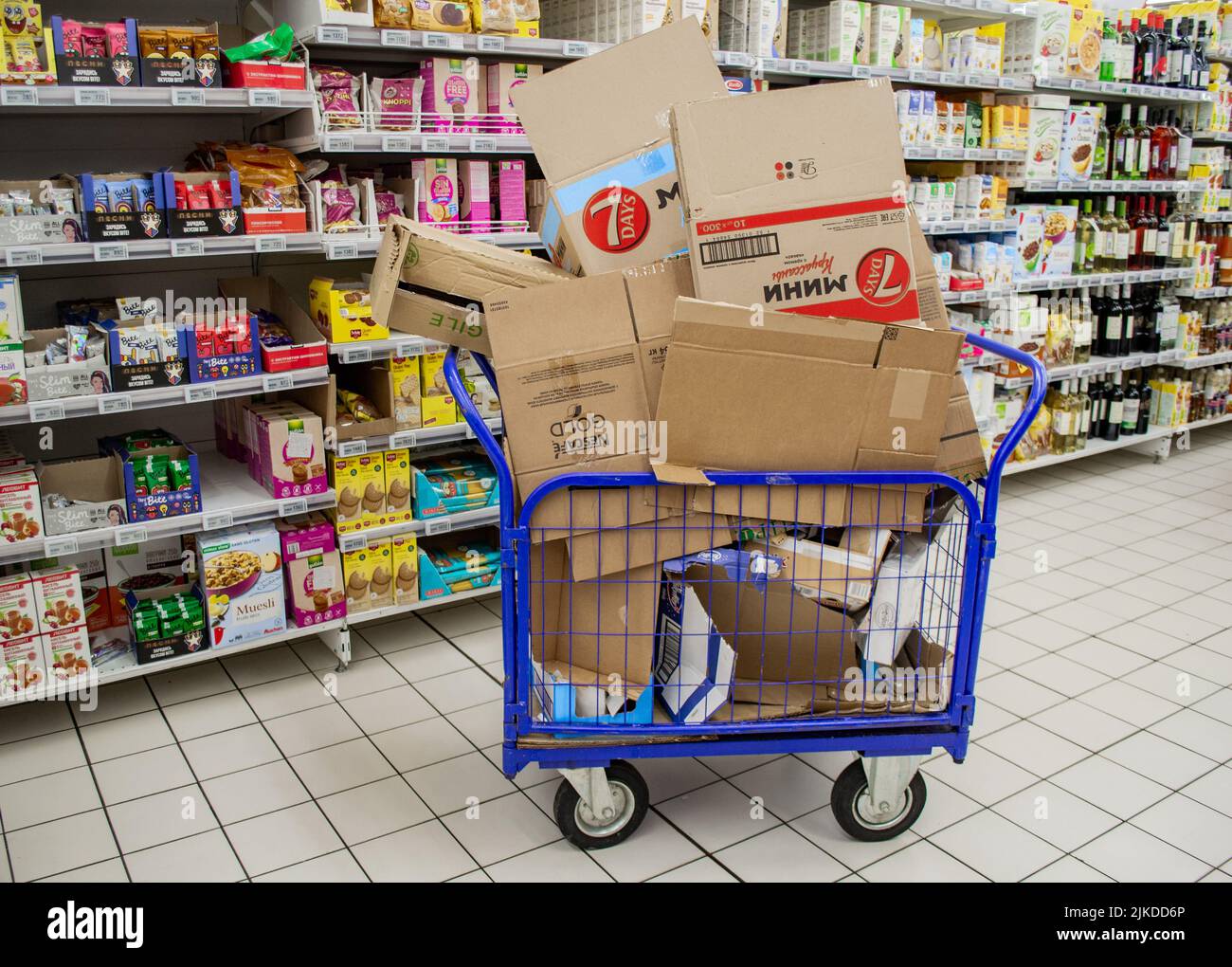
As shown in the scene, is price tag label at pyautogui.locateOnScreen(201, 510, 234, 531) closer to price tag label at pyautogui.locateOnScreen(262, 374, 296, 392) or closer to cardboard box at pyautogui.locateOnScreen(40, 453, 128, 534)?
cardboard box at pyautogui.locateOnScreen(40, 453, 128, 534)

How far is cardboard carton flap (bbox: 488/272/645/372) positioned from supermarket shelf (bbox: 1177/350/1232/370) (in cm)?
518

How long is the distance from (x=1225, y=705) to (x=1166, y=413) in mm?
3329

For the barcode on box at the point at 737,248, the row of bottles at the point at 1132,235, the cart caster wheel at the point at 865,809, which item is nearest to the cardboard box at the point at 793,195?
the barcode on box at the point at 737,248

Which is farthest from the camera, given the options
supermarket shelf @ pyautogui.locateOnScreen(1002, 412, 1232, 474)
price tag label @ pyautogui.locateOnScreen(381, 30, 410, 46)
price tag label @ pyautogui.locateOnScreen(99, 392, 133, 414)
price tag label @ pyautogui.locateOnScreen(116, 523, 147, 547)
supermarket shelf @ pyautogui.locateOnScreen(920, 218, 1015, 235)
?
supermarket shelf @ pyautogui.locateOnScreen(1002, 412, 1232, 474)

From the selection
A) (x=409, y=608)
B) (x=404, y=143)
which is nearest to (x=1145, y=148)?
(x=404, y=143)

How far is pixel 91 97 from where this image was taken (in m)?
3.12

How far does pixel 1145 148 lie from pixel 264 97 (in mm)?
4743

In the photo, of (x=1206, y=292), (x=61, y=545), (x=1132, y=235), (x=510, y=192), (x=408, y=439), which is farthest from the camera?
(x=1206, y=292)

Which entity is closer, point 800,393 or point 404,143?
point 800,393

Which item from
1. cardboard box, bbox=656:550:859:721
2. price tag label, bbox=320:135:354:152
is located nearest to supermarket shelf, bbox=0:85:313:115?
price tag label, bbox=320:135:354:152

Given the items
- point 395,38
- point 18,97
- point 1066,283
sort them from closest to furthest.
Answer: point 18,97 → point 395,38 → point 1066,283

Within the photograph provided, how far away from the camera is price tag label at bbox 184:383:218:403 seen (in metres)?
3.42

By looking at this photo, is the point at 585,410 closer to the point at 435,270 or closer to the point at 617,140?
the point at 435,270

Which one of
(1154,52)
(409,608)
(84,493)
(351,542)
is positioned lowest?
(409,608)
